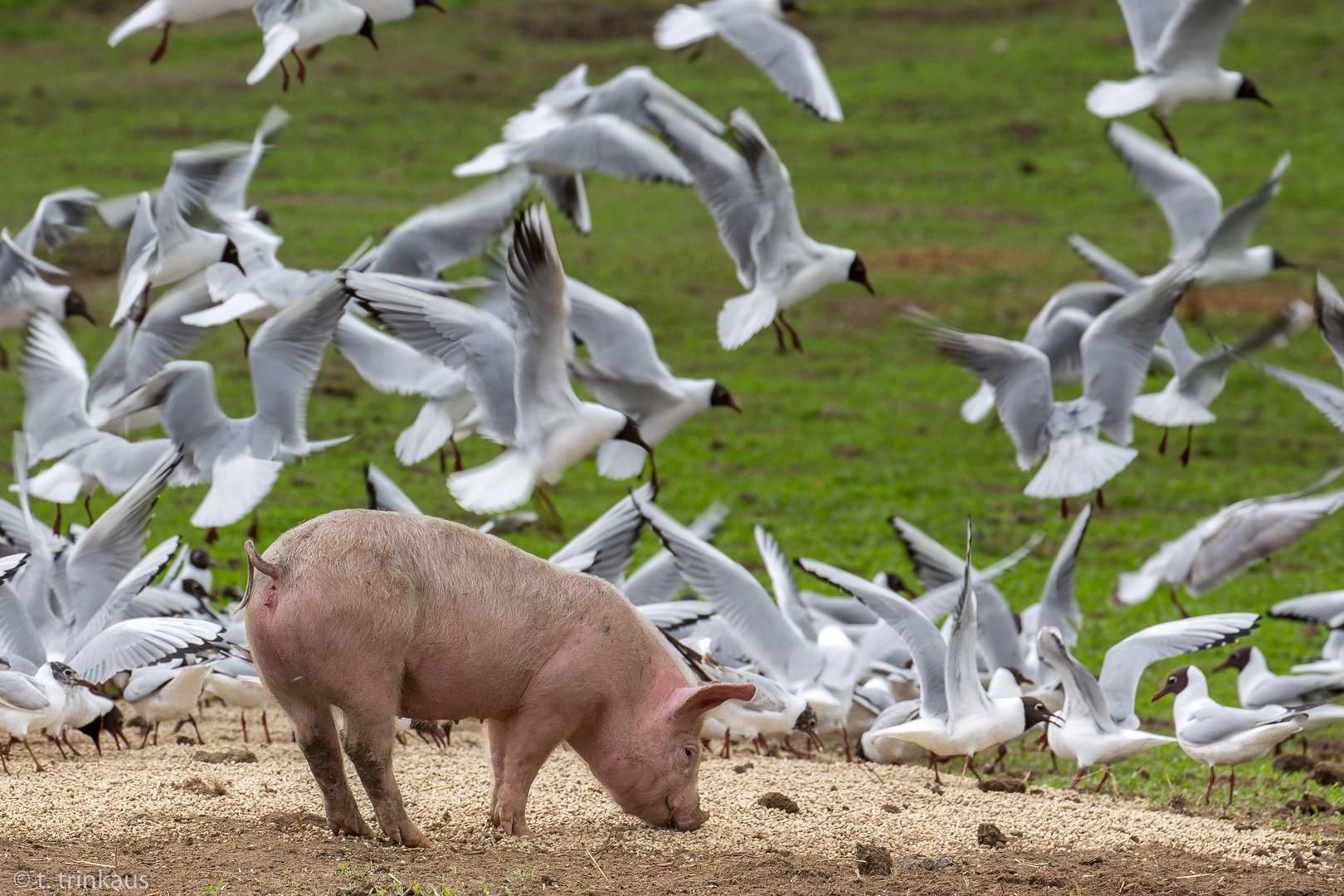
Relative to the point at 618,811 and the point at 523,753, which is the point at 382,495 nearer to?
the point at 618,811

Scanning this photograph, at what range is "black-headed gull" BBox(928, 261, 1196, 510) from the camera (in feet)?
27.5

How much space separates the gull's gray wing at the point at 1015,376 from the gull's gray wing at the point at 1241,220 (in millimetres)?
1073

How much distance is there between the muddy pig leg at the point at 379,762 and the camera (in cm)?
472

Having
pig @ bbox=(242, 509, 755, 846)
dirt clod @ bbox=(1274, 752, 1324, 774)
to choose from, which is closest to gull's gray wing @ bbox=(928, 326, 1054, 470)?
dirt clod @ bbox=(1274, 752, 1324, 774)

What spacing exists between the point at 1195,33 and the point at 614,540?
5251 mm

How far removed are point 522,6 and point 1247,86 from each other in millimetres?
25706

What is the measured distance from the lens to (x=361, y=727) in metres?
4.72

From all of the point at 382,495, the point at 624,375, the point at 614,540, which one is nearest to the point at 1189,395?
the point at 624,375

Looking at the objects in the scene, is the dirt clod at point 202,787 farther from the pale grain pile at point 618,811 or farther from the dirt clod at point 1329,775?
the dirt clod at point 1329,775

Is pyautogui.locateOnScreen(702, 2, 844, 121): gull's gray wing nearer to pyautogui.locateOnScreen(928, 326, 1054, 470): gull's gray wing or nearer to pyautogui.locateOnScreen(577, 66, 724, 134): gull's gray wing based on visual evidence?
pyautogui.locateOnScreen(577, 66, 724, 134): gull's gray wing

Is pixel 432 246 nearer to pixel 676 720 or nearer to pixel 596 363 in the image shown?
pixel 596 363

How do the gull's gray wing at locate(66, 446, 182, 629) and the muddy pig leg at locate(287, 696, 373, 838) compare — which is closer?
the muddy pig leg at locate(287, 696, 373, 838)

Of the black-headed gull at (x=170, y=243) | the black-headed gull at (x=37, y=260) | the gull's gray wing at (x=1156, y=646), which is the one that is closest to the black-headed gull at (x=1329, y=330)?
the gull's gray wing at (x=1156, y=646)

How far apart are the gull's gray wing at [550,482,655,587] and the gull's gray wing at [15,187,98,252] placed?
4433 mm
